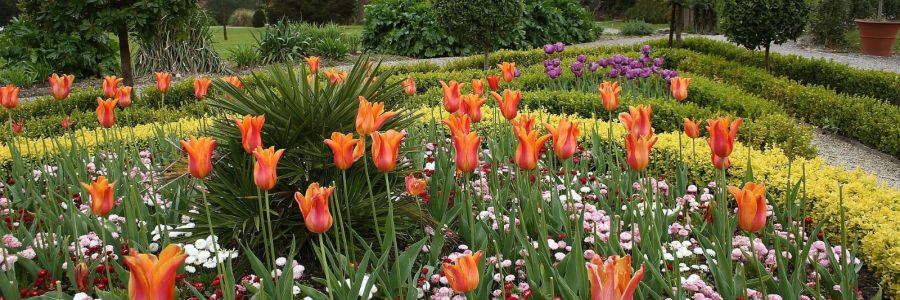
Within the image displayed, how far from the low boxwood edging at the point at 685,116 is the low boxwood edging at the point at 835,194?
0.34m

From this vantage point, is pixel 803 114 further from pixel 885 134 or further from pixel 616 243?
pixel 616 243

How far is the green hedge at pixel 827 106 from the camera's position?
691cm

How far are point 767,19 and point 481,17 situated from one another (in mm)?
3990

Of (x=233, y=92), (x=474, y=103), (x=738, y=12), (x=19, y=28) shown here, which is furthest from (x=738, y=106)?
(x=19, y=28)

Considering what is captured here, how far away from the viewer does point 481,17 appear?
1148 centimetres

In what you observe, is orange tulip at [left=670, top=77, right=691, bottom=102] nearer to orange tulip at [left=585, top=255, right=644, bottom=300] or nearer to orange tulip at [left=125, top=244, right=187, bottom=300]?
orange tulip at [left=585, top=255, right=644, bottom=300]

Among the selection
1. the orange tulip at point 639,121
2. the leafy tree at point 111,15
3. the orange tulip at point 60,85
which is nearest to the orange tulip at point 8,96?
the orange tulip at point 60,85

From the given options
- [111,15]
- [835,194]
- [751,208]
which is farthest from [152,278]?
[111,15]

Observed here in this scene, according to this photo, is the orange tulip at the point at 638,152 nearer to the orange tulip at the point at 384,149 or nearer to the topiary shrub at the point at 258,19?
the orange tulip at the point at 384,149

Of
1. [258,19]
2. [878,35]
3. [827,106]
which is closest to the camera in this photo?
[827,106]

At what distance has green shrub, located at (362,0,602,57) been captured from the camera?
52.3ft

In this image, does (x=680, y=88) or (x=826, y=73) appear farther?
(x=826, y=73)

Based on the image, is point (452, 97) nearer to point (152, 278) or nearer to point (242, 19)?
point (152, 278)

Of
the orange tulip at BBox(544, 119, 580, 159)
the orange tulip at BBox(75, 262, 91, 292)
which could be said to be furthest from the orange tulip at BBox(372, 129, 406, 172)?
the orange tulip at BBox(75, 262, 91, 292)
